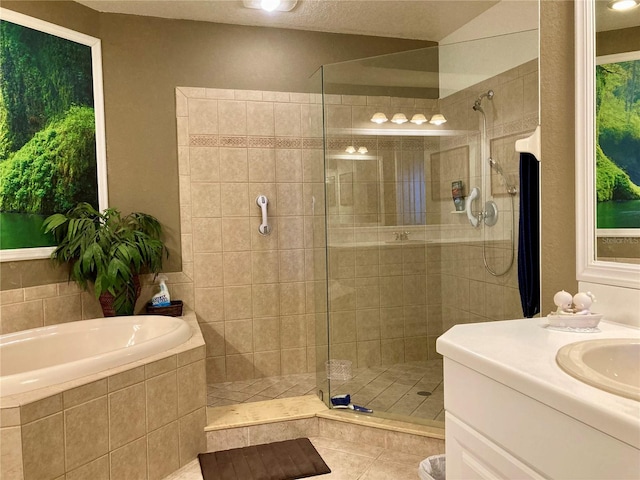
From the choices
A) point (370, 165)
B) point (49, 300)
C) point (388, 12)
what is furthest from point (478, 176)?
point (49, 300)

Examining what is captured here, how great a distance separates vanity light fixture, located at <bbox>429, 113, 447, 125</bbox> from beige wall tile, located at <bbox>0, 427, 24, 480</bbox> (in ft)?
8.91

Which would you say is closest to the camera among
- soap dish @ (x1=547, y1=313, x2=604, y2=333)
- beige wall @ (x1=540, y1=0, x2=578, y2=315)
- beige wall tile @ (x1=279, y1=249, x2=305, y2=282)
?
soap dish @ (x1=547, y1=313, x2=604, y2=333)

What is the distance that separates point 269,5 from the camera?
299cm

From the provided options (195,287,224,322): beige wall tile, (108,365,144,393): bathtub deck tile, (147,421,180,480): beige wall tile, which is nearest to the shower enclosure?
(195,287,224,322): beige wall tile

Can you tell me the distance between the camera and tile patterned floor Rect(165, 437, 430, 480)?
7.54 feet

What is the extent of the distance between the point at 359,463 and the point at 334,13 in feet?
9.19

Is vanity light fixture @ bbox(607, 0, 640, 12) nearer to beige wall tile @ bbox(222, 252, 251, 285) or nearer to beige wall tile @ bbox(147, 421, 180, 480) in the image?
beige wall tile @ bbox(147, 421, 180, 480)

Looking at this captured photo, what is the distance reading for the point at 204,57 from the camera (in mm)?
3322

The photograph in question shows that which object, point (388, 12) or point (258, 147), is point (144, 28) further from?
point (388, 12)

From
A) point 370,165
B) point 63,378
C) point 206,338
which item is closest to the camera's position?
point 63,378

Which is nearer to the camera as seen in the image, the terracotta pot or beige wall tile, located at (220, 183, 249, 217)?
the terracotta pot

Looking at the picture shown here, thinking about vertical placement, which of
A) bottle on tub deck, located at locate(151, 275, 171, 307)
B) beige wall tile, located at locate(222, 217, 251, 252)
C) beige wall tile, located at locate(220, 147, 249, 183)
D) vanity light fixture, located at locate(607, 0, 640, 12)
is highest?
vanity light fixture, located at locate(607, 0, 640, 12)

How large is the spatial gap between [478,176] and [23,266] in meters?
2.75

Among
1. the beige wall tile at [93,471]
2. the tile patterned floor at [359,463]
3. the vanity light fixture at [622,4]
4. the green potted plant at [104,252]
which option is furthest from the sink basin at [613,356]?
the green potted plant at [104,252]
